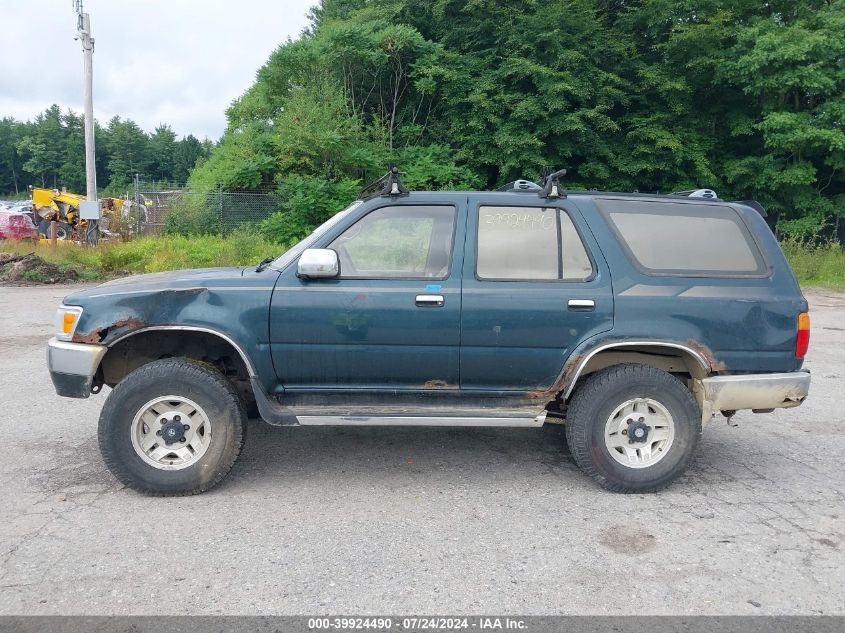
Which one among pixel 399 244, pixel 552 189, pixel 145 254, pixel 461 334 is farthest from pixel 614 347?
pixel 145 254

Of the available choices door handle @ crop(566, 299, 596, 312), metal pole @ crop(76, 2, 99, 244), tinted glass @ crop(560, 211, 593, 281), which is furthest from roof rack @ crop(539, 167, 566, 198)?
metal pole @ crop(76, 2, 99, 244)

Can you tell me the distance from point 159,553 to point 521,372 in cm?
238

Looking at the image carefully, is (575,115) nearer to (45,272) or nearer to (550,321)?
(45,272)

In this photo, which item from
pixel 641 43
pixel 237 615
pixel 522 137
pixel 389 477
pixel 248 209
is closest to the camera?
pixel 237 615

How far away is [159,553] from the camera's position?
3387 mm

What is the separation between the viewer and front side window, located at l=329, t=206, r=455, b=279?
4.27 meters

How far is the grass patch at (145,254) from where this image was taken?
16.6 metres

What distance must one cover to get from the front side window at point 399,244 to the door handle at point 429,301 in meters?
0.17

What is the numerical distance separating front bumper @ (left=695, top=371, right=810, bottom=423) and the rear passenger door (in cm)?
83

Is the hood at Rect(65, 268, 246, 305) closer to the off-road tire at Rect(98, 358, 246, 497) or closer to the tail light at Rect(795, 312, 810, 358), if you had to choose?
the off-road tire at Rect(98, 358, 246, 497)

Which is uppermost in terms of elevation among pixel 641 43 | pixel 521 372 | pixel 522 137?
pixel 641 43

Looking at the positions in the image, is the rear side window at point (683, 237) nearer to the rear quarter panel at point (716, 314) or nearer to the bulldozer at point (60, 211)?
the rear quarter panel at point (716, 314)

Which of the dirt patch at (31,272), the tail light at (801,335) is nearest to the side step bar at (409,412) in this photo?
the tail light at (801,335)

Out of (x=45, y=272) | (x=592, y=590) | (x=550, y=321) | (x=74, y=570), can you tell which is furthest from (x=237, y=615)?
(x=45, y=272)
